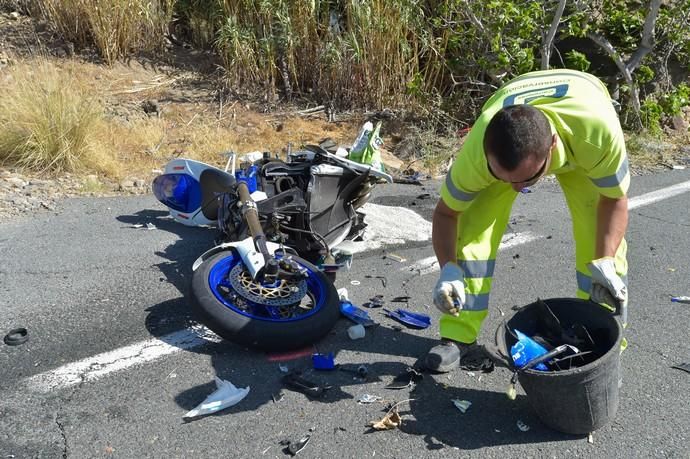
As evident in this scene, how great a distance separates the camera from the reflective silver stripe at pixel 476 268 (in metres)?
3.38

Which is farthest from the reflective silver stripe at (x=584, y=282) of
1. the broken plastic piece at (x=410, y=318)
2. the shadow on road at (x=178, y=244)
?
the shadow on road at (x=178, y=244)

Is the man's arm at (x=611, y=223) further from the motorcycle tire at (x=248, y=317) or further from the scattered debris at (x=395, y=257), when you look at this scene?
the scattered debris at (x=395, y=257)

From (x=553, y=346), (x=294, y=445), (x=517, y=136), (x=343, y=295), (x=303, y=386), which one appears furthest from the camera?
(x=343, y=295)

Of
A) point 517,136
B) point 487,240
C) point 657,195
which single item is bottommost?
point 657,195

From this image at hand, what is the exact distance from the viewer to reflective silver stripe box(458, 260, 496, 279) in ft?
11.1

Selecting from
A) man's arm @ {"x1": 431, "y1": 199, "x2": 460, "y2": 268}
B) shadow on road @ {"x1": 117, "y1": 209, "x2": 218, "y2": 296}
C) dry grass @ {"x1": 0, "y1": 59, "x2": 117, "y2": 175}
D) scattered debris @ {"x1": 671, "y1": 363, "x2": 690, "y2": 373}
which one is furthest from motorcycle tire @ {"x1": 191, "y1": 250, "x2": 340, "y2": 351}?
dry grass @ {"x1": 0, "y1": 59, "x2": 117, "y2": 175}

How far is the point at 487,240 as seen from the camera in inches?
135

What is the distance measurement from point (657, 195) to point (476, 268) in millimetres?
4379

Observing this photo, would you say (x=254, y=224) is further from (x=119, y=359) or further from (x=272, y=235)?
(x=119, y=359)

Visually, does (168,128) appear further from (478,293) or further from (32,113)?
(478,293)

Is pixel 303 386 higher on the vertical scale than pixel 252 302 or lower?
lower

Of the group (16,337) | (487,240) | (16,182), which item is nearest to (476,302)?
(487,240)

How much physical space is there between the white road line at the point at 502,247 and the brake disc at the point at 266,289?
1.26 metres

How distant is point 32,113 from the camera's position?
6.44m
